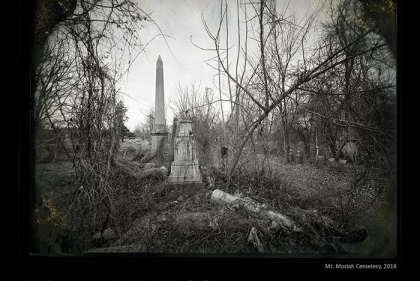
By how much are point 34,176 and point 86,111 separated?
0.70m

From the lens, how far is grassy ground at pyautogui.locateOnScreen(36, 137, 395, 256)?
3.85ft

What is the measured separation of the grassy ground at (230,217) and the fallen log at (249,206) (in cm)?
4

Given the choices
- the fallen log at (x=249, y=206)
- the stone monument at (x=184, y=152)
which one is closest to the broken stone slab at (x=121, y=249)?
the fallen log at (x=249, y=206)

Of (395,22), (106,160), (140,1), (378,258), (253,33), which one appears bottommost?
(378,258)

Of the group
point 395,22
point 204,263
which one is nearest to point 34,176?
point 204,263

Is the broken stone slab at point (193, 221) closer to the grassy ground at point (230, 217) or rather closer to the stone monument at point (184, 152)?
the grassy ground at point (230, 217)

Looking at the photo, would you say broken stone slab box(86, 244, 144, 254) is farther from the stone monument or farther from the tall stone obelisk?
the tall stone obelisk

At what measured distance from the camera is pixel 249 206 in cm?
139

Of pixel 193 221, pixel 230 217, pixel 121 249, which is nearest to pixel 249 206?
pixel 230 217

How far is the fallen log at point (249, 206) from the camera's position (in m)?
1.28

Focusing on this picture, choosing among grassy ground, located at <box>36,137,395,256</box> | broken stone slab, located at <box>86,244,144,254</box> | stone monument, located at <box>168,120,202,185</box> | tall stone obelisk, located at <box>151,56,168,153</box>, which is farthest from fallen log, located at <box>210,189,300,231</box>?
tall stone obelisk, located at <box>151,56,168,153</box>
